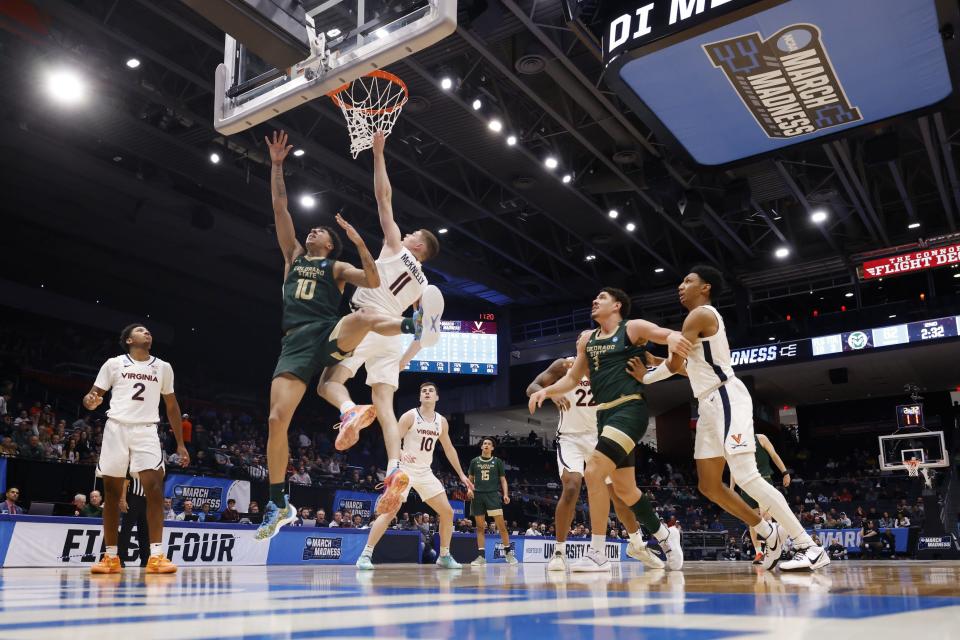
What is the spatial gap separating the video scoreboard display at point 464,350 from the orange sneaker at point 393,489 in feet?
65.6

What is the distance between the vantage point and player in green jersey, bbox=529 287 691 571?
5.64 meters

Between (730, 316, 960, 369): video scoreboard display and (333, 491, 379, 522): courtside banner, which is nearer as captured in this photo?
(333, 491, 379, 522): courtside banner

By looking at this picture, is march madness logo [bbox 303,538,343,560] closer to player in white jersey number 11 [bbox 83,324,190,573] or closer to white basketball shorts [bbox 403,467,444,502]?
white basketball shorts [bbox 403,467,444,502]

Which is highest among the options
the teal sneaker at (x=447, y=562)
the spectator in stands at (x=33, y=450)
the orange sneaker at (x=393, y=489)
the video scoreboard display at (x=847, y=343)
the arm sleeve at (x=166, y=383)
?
the video scoreboard display at (x=847, y=343)

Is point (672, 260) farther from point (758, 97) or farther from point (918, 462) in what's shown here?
point (758, 97)

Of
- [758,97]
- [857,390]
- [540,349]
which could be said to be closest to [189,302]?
[540,349]

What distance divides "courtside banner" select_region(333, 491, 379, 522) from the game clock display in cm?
815

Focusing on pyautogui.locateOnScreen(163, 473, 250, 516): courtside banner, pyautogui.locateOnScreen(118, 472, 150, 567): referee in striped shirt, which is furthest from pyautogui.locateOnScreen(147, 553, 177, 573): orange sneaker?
pyautogui.locateOnScreen(163, 473, 250, 516): courtside banner

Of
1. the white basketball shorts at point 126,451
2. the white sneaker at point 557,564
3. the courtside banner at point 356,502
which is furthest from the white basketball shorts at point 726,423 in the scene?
the courtside banner at point 356,502

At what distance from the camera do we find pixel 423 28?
5.53 meters

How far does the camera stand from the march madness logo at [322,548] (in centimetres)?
1273

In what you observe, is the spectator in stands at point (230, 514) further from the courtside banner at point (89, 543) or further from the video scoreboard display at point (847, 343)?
the video scoreboard display at point (847, 343)

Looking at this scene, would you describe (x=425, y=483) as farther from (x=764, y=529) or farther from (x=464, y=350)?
(x=464, y=350)

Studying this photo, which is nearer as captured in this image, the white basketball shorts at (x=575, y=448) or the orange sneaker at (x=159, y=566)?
the orange sneaker at (x=159, y=566)
